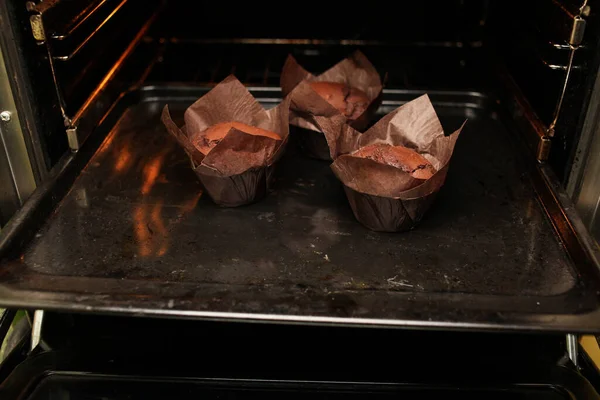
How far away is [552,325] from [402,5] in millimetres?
1501

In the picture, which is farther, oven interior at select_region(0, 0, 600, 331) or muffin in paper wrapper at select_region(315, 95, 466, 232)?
muffin in paper wrapper at select_region(315, 95, 466, 232)

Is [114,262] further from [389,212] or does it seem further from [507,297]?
[507,297]

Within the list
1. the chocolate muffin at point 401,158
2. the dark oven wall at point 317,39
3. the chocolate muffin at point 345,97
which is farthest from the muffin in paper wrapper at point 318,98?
the dark oven wall at point 317,39

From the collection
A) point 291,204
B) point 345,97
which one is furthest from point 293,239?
point 345,97

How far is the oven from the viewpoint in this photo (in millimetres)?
1296

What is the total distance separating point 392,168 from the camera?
Result: 1401 mm

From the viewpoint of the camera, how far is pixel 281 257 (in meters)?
1.44

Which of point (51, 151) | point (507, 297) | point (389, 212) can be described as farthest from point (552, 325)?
point (51, 151)

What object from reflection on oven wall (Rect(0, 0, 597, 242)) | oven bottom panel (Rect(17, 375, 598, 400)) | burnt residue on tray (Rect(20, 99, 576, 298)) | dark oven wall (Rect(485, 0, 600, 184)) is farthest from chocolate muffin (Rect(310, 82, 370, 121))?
oven bottom panel (Rect(17, 375, 598, 400))

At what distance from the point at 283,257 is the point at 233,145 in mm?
292

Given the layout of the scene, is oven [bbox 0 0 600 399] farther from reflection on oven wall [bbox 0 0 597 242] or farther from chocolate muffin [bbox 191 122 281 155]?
chocolate muffin [bbox 191 122 281 155]

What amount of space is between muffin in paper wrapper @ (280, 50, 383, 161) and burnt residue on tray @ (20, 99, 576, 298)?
7cm

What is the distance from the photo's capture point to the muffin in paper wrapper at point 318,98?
1.70 metres

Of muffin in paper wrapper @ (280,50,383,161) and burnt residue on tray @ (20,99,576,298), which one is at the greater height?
muffin in paper wrapper @ (280,50,383,161)
